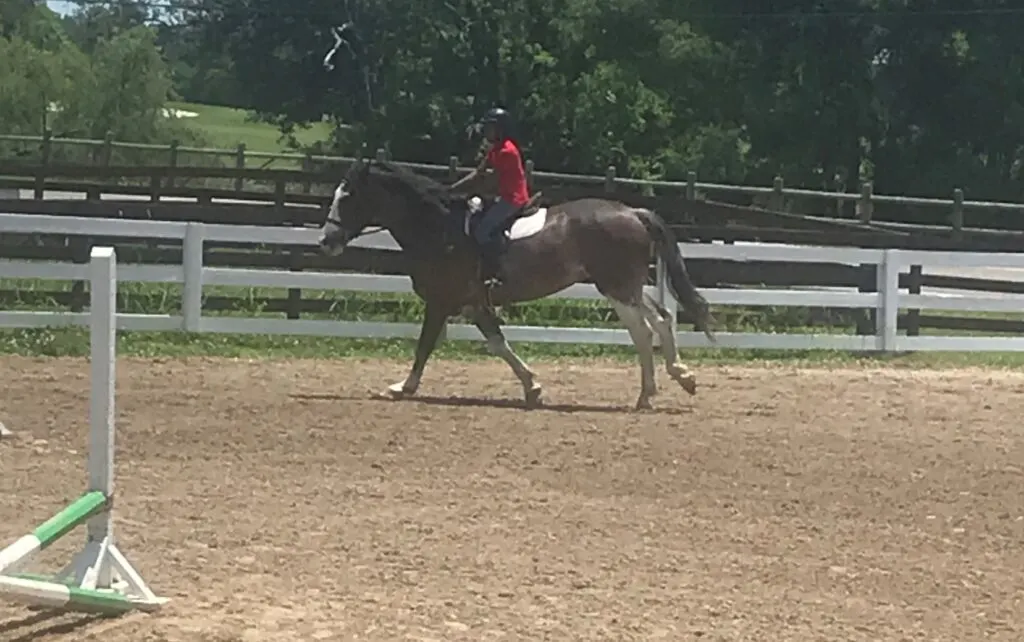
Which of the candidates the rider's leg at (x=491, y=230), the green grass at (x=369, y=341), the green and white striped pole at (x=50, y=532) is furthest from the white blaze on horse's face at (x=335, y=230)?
the green and white striped pole at (x=50, y=532)

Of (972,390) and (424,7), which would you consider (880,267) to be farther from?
(424,7)

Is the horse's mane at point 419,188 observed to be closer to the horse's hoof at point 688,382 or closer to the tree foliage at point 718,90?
the horse's hoof at point 688,382

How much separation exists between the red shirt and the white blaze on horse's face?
3.79ft

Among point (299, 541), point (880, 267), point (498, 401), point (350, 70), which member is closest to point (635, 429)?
point (498, 401)

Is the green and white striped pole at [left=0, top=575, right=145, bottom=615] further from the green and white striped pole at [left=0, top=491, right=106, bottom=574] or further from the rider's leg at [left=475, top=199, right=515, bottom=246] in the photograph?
the rider's leg at [left=475, top=199, right=515, bottom=246]

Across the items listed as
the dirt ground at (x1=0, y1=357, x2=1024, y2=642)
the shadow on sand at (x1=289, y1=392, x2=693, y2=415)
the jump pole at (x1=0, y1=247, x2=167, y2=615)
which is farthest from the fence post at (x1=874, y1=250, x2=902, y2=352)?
the jump pole at (x1=0, y1=247, x2=167, y2=615)

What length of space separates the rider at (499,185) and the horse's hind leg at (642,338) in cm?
98

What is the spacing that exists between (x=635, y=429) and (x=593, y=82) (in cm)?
3429

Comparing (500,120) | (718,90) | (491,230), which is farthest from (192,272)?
(718,90)

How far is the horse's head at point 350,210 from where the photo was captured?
12.4 m

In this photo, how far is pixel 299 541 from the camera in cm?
700

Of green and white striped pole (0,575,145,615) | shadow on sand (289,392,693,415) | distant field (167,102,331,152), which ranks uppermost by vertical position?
distant field (167,102,331,152)

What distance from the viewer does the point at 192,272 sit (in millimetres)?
15633

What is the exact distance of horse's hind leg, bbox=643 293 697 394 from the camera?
497 inches
